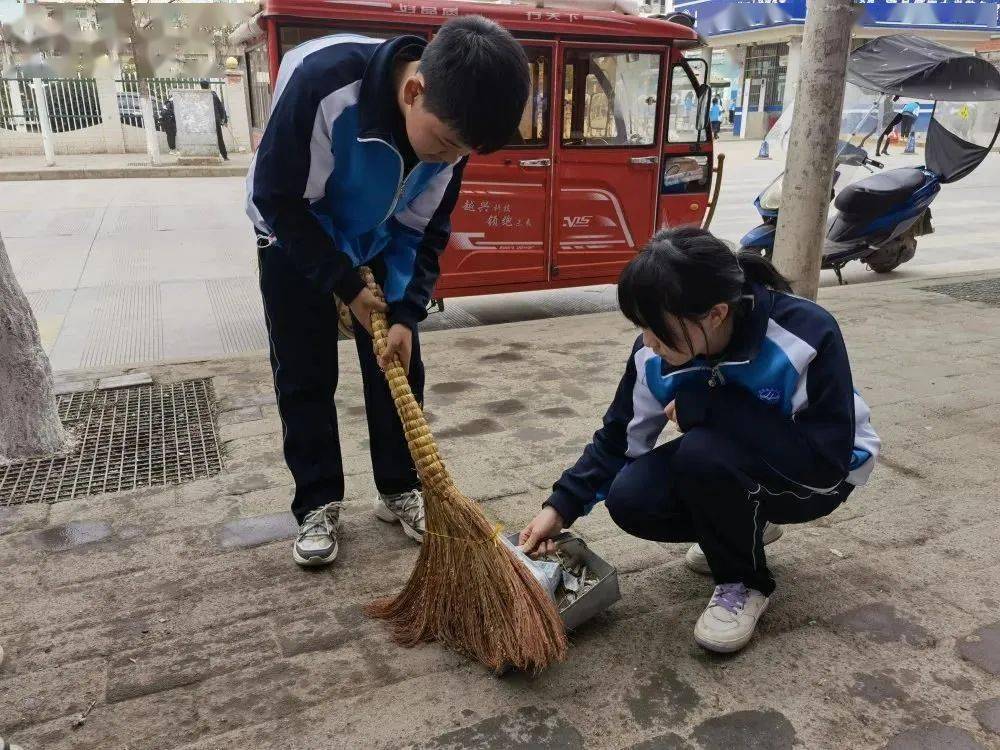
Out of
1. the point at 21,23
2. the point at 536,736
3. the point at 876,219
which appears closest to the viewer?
the point at 536,736

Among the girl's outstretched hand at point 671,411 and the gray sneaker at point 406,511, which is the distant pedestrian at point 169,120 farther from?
the girl's outstretched hand at point 671,411

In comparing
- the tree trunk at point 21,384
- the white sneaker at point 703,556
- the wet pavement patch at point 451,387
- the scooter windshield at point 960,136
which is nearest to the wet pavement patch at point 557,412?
the wet pavement patch at point 451,387

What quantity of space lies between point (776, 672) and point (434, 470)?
2.89 feet

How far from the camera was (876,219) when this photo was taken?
21.1 feet

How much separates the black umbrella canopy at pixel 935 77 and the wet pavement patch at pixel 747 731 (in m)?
6.00

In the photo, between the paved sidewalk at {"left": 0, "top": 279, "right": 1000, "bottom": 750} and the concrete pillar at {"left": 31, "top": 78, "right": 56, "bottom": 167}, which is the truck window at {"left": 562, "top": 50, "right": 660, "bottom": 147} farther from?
the concrete pillar at {"left": 31, "top": 78, "right": 56, "bottom": 167}

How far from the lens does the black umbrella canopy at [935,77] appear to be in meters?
6.43

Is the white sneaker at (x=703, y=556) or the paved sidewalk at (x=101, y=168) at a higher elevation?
the white sneaker at (x=703, y=556)

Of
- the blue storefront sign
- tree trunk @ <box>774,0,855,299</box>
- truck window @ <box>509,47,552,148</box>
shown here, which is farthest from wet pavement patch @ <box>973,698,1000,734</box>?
the blue storefront sign

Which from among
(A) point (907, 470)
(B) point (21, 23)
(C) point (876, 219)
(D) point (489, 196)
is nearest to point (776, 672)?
(A) point (907, 470)

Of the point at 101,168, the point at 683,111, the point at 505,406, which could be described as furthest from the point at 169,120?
the point at 505,406

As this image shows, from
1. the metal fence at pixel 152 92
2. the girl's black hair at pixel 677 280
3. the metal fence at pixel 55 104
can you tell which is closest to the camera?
the girl's black hair at pixel 677 280

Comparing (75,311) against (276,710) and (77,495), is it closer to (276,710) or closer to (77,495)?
(77,495)

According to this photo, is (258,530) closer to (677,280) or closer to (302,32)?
(677,280)
